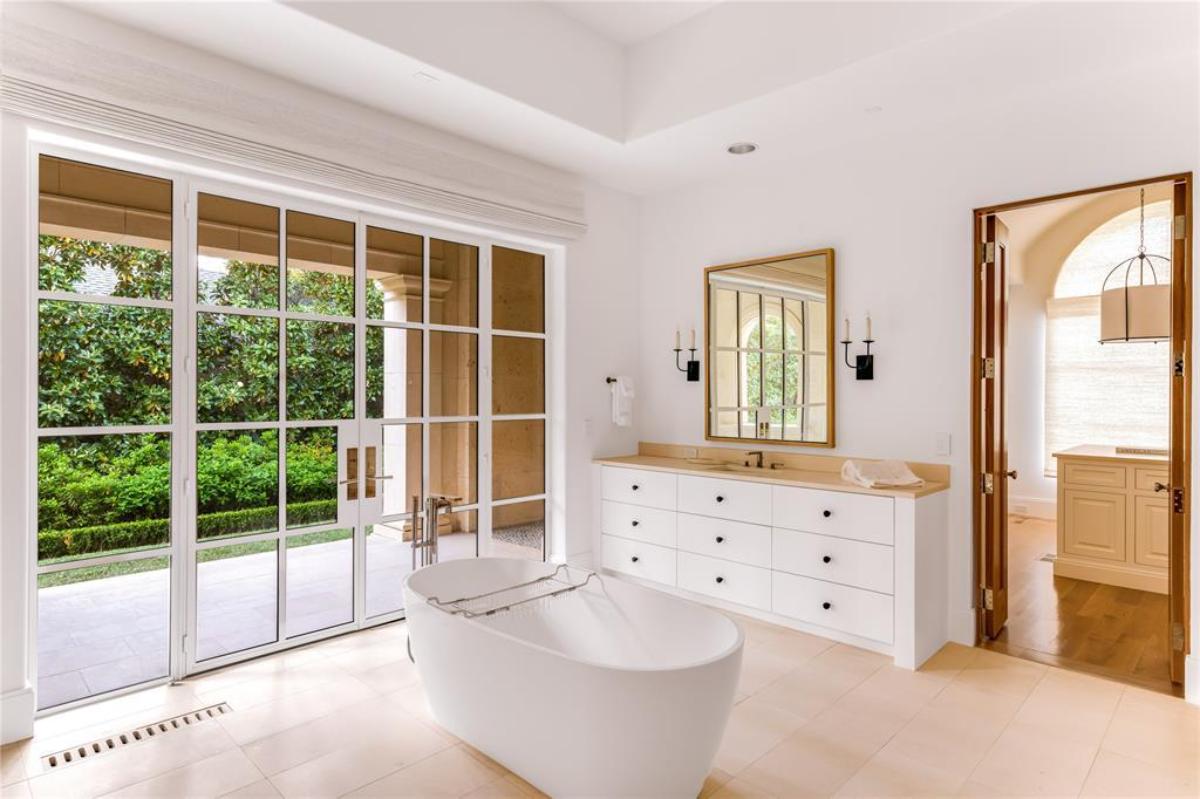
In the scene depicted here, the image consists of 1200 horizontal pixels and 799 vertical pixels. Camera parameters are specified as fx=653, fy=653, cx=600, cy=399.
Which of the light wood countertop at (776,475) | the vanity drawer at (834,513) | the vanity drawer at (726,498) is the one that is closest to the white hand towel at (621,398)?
the light wood countertop at (776,475)

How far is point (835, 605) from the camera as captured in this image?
333cm

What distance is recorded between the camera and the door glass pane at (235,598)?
2947 mm

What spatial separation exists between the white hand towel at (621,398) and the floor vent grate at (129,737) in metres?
2.78

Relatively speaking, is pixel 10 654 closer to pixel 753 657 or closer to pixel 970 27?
pixel 753 657

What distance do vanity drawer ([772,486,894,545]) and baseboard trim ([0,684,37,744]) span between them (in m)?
3.30

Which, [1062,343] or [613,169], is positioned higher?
[613,169]

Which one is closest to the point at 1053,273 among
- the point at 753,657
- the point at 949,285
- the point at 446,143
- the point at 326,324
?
the point at 949,285

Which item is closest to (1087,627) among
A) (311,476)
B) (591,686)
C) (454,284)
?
(591,686)

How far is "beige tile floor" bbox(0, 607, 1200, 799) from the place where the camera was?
85.2 inches

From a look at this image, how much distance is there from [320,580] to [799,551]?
8.16ft

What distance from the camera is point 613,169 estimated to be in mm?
4219

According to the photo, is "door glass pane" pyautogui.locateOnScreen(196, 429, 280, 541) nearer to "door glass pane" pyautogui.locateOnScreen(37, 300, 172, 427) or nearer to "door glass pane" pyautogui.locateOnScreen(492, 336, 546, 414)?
"door glass pane" pyautogui.locateOnScreen(37, 300, 172, 427)

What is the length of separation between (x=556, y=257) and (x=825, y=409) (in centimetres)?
200

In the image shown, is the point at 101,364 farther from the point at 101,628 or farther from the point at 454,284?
the point at 454,284
